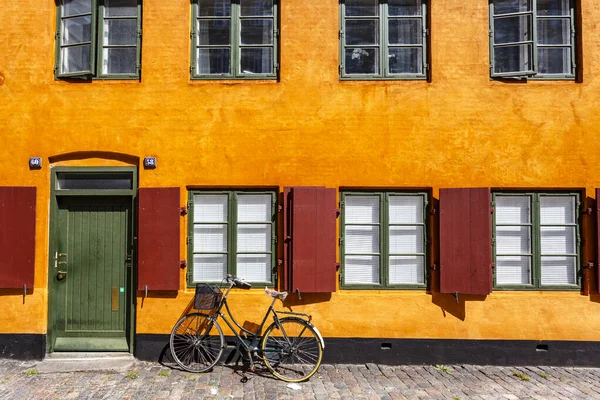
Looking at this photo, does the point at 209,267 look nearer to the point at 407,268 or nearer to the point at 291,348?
the point at 291,348

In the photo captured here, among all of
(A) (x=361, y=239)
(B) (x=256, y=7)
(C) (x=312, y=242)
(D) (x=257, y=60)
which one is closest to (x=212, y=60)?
(D) (x=257, y=60)

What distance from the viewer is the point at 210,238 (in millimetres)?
6320

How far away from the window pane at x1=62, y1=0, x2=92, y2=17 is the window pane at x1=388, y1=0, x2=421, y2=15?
4318mm

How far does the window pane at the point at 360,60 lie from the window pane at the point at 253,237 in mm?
2502

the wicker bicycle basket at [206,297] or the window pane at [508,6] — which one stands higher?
the window pane at [508,6]

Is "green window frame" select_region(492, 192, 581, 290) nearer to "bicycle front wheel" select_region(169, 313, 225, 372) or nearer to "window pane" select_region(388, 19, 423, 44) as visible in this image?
"window pane" select_region(388, 19, 423, 44)

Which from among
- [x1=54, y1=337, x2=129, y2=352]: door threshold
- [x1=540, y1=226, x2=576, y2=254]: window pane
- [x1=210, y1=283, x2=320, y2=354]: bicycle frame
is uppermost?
[x1=540, y1=226, x2=576, y2=254]: window pane

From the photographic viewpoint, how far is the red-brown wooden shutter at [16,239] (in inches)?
241

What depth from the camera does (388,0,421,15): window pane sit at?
6406mm

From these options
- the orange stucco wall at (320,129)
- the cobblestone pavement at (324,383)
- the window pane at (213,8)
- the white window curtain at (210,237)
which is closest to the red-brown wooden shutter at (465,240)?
the orange stucco wall at (320,129)

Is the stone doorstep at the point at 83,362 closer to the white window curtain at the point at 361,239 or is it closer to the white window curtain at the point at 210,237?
the white window curtain at the point at 210,237

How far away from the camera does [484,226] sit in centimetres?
606

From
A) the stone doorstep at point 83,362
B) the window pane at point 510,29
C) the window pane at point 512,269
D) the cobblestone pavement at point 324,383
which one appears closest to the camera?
the cobblestone pavement at point 324,383

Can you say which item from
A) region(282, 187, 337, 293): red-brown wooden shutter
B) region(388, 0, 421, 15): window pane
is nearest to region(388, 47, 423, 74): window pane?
region(388, 0, 421, 15): window pane
